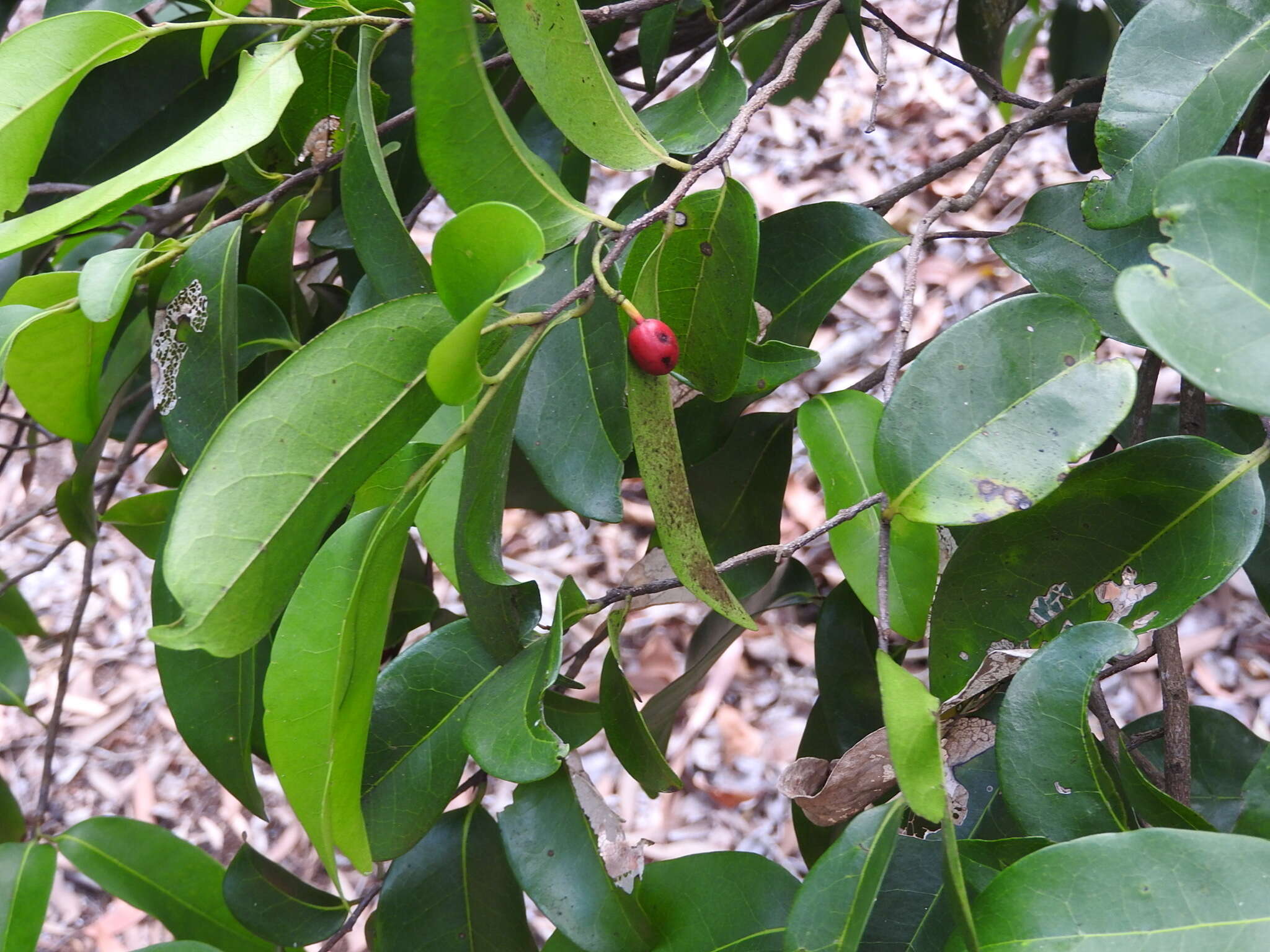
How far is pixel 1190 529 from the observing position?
1.57 ft

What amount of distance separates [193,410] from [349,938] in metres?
1.25

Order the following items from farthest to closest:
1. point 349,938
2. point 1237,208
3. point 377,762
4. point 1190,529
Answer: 1. point 349,938
2. point 377,762
3. point 1190,529
4. point 1237,208

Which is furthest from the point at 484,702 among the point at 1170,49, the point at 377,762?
the point at 1170,49

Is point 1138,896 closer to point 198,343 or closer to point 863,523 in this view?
point 863,523

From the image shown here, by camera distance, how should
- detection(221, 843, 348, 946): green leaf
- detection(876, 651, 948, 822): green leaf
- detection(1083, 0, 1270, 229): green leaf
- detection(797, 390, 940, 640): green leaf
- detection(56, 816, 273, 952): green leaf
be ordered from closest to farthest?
detection(876, 651, 948, 822): green leaf
detection(1083, 0, 1270, 229): green leaf
detection(797, 390, 940, 640): green leaf
detection(221, 843, 348, 946): green leaf
detection(56, 816, 273, 952): green leaf

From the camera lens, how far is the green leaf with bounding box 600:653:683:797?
57cm

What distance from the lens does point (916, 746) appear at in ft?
1.15

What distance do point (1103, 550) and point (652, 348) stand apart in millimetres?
257

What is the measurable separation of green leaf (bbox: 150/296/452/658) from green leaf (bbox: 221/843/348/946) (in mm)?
409

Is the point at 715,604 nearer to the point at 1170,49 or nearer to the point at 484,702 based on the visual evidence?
the point at 484,702

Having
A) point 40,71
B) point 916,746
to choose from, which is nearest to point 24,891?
point 40,71

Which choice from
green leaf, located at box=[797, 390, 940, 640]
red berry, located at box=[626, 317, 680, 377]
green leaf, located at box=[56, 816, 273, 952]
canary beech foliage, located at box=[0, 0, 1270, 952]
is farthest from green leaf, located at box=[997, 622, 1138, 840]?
green leaf, located at box=[56, 816, 273, 952]

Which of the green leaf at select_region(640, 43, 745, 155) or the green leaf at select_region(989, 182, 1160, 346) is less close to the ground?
the green leaf at select_region(640, 43, 745, 155)

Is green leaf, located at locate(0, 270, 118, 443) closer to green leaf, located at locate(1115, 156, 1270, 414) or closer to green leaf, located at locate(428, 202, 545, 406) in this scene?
green leaf, located at locate(428, 202, 545, 406)
